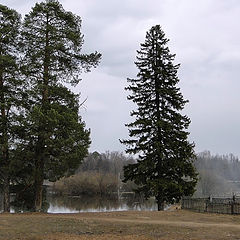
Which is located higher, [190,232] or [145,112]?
[145,112]

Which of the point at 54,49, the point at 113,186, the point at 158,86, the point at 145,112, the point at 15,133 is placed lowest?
the point at 113,186

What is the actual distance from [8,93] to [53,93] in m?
2.91

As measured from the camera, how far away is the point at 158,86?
2545 cm

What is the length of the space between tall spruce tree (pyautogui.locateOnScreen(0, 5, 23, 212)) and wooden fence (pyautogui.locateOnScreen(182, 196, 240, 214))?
11.5 metres

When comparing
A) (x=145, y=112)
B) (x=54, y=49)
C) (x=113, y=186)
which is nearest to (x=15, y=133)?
(x=54, y=49)

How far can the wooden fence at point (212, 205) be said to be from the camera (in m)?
20.9

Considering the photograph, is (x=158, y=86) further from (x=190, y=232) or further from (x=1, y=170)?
(x=190, y=232)

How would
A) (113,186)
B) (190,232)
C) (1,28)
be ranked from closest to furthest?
(190,232)
(1,28)
(113,186)

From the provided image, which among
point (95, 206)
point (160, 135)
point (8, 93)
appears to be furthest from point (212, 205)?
point (95, 206)

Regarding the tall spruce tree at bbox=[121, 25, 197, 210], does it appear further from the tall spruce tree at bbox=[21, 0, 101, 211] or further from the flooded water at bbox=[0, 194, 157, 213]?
the flooded water at bbox=[0, 194, 157, 213]

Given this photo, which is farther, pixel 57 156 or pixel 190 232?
pixel 57 156

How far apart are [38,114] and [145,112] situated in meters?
7.86

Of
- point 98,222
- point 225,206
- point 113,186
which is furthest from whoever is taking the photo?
point 113,186

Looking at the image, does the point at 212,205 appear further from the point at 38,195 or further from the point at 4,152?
the point at 4,152
